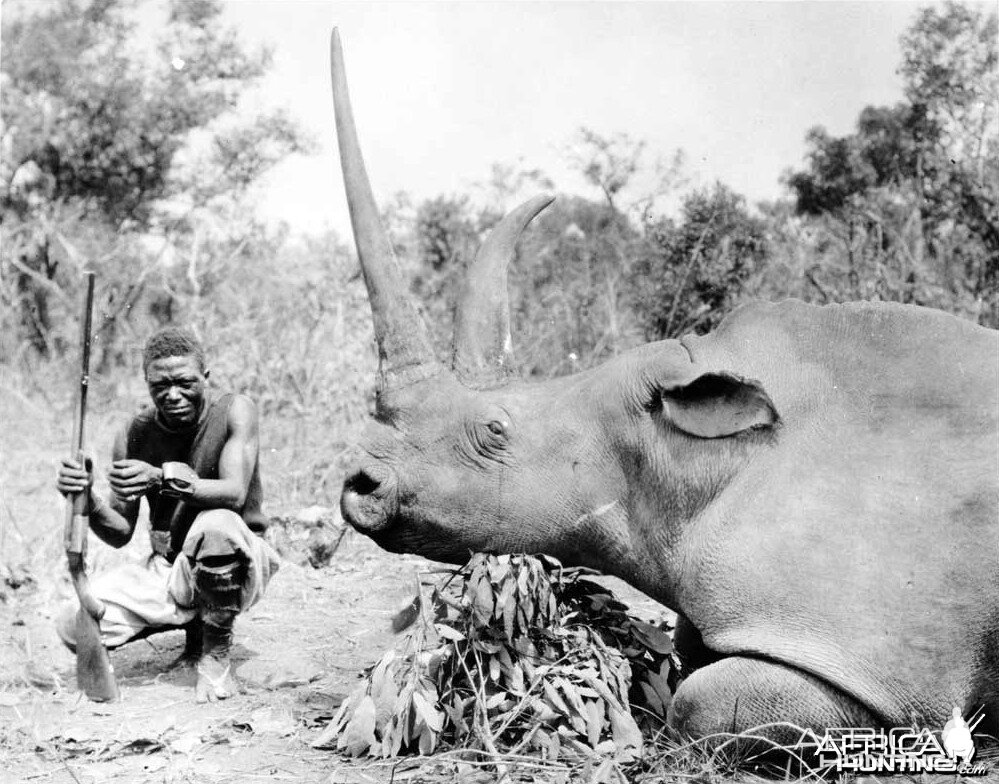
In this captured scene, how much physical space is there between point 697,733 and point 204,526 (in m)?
2.19

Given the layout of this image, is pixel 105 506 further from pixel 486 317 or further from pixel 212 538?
pixel 486 317

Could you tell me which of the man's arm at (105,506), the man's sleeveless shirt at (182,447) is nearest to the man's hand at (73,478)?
the man's arm at (105,506)

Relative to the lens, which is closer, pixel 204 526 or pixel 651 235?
pixel 204 526

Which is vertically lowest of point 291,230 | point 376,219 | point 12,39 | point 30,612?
point 30,612

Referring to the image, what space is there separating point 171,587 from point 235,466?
0.58 metres

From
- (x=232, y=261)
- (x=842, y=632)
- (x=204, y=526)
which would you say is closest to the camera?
(x=842, y=632)

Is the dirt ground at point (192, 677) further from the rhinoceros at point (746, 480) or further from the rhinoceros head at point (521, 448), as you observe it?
the rhinoceros at point (746, 480)

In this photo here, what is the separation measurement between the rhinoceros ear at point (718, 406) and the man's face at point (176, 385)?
2.02m

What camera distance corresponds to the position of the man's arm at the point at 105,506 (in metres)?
4.48

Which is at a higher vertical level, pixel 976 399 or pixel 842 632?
pixel 976 399

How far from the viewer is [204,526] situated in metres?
4.74

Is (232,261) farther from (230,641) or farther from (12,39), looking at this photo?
(230,641)

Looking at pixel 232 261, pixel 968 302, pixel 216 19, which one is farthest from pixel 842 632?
pixel 216 19

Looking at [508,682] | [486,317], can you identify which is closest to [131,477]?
[486,317]
